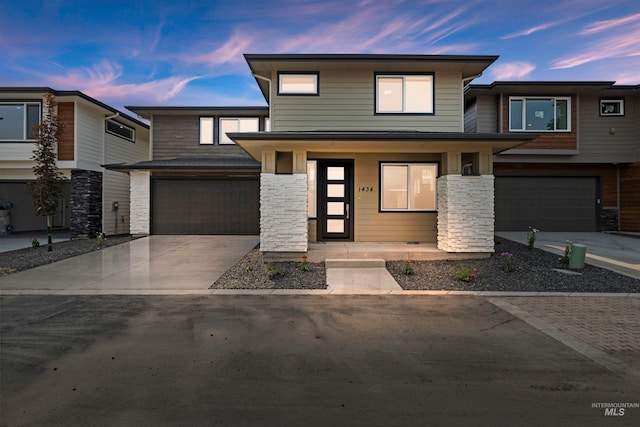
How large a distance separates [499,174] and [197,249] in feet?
42.6

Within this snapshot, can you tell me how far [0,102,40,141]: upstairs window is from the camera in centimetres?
1285

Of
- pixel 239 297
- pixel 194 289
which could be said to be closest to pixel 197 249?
pixel 194 289

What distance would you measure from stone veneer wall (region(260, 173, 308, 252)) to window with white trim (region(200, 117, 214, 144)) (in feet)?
29.7

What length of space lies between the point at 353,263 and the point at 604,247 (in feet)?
29.0

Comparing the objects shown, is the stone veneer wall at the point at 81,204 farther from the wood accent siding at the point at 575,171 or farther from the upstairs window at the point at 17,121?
the wood accent siding at the point at 575,171

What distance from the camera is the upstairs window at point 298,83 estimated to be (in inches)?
404

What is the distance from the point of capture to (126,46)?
17359 mm

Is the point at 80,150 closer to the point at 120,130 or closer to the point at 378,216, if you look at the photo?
the point at 120,130

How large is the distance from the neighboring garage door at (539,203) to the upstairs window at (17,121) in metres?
19.7

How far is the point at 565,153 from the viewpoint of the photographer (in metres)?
13.5

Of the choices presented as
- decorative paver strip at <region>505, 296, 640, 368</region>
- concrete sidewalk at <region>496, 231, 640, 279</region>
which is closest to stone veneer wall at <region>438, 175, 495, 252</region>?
concrete sidewalk at <region>496, 231, 640, 279</region>

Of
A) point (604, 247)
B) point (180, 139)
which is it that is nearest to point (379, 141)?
point (604, 247)

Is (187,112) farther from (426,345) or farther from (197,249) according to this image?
(426,345)

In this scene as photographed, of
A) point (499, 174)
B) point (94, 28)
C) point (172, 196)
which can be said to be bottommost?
point (172, 196)
